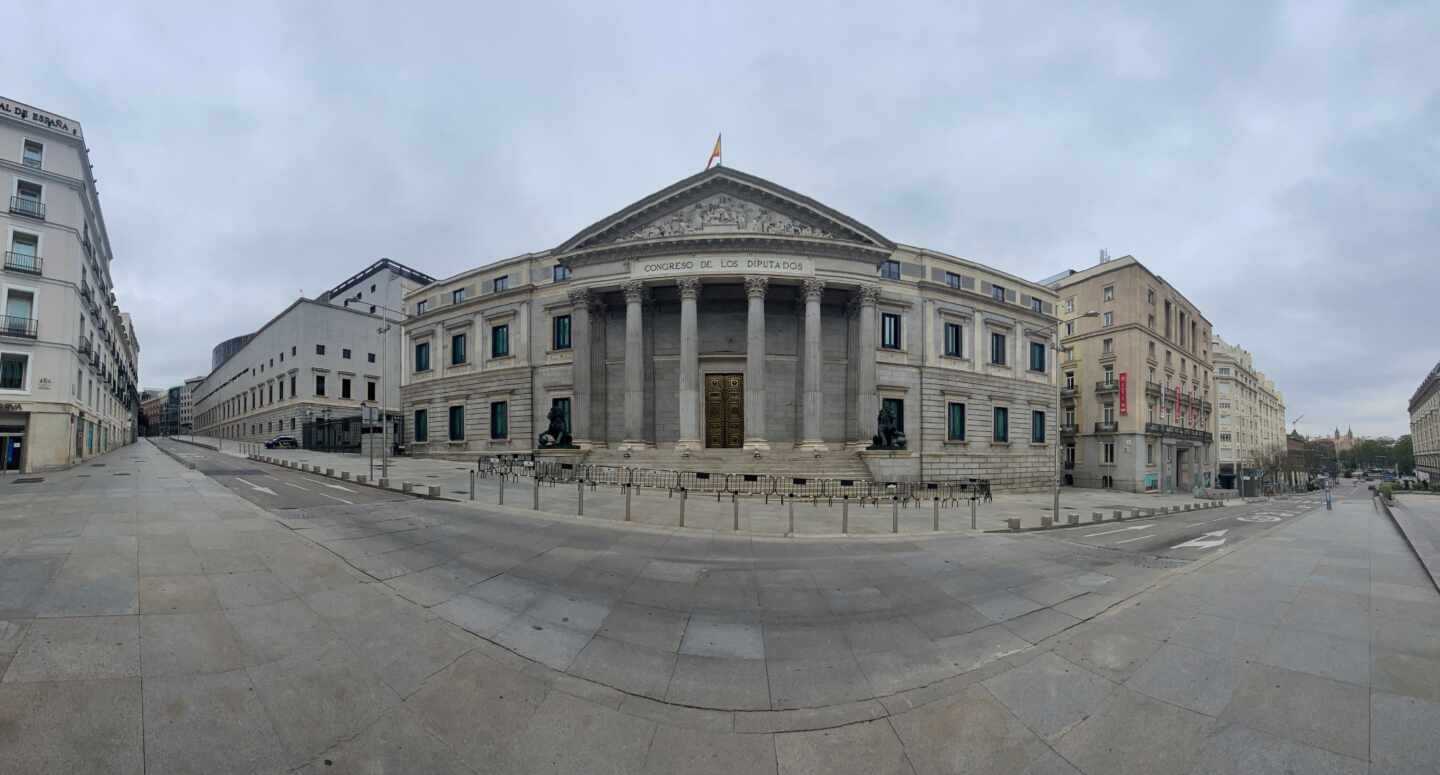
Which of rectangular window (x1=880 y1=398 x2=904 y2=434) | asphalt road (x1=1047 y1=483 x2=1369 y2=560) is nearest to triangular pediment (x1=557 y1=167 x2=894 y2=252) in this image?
rectangular window (x1=880 y1=398 x2=904 y2=434)

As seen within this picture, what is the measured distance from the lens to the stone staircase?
25.9 m

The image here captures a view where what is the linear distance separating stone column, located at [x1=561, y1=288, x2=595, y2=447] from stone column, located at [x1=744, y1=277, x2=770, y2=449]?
10449mm

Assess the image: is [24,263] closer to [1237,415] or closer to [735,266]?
[735,266]

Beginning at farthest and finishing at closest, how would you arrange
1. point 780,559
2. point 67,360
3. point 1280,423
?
point 1280,423
point 67,360
point 780,559

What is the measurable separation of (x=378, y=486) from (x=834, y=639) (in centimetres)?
2013

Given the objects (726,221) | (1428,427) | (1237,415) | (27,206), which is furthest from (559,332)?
(1428,427)

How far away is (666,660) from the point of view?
17.9ft

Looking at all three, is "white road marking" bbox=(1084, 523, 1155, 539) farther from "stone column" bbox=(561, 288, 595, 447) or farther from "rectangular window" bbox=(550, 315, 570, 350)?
"rectangular window" bbox=(550, 315, 570, 350)

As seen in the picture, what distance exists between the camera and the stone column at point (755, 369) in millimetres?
29172

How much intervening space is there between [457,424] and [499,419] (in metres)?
4.98

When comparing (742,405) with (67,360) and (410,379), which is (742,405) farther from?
(67,360)

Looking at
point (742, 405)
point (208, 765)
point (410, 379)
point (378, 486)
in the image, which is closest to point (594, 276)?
point (742, 405)

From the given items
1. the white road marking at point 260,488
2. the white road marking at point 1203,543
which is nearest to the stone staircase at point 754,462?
the white road marking at point 1203,543

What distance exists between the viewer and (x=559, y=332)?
36281 mm
